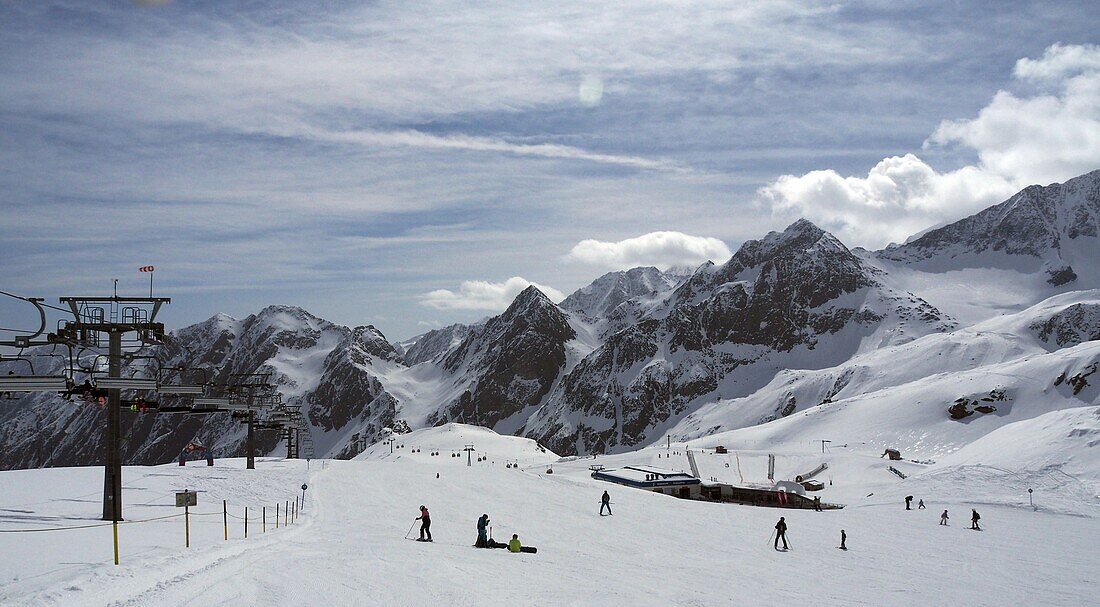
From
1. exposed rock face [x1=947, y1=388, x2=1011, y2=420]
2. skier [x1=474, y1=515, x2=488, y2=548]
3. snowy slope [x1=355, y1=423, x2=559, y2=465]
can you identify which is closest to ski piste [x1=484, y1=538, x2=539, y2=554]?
skier [x1=474, y1=515, x2=488, y2=548]

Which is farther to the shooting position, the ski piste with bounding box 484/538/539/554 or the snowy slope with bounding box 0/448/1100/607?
the ski piste with bounding box 484/538/539/554

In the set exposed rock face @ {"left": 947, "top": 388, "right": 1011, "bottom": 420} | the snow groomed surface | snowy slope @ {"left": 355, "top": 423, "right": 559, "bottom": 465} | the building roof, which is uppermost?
exposed rock face @ {"left": 947, "top": 388, "right": 1011, "bottom": 420}

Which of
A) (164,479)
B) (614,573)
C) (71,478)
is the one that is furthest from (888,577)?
(71,478)

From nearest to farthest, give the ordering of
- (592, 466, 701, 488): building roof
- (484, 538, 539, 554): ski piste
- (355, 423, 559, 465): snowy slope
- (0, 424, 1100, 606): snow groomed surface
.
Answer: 1. (0, 424, 1100, 606): snow groomed surface
2. (484, 538, 539, 554): ski piste
3. (592, 466, 701, 488): building roof
4. (355, 423, 559, 465): snowy slope

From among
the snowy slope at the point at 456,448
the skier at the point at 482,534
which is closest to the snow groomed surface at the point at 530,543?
the skier at the point at 482,534

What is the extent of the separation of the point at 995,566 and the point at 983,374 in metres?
127

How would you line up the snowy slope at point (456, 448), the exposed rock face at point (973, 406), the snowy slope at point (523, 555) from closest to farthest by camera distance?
the snowy slope at point (523, 555)
the snowy slope at point (456, 448)
the exposed rock face at point (973, 406)

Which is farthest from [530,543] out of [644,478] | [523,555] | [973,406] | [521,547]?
[973,406]

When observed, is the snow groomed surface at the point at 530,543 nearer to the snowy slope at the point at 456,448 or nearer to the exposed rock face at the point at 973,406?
the snowy slope at the point at 456,448

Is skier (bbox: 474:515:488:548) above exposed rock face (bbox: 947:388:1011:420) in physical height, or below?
below

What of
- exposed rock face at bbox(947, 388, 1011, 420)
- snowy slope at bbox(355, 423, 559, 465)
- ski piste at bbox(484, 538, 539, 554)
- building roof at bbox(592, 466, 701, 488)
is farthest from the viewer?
exposed rock face at bbox(947, 388, 1011, 420)

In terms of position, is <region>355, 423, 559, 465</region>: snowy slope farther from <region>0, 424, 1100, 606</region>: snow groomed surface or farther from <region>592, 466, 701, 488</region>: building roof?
<region>0, 424, 1100, 606</region>: snow groomed surface

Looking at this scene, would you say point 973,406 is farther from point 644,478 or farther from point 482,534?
point 482,534

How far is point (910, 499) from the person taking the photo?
63.3 m
